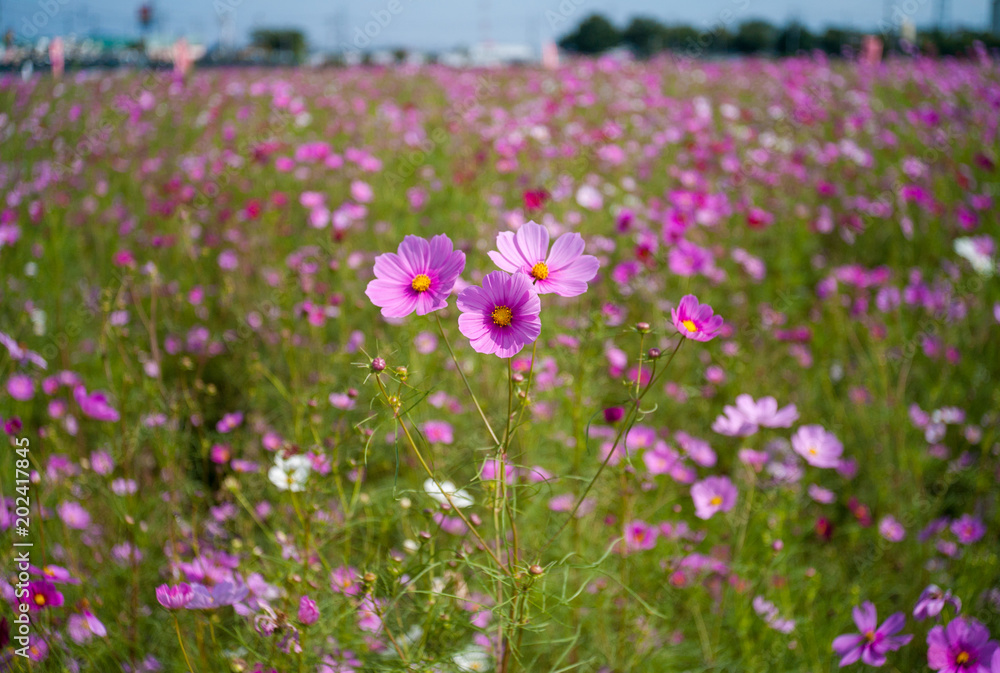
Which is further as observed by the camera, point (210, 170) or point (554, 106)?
point (554, 106)

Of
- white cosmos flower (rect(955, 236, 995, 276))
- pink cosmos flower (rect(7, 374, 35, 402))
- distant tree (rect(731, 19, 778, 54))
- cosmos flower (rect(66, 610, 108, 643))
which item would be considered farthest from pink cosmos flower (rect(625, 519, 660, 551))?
distant tree (rect(731, 19, 778, 54))

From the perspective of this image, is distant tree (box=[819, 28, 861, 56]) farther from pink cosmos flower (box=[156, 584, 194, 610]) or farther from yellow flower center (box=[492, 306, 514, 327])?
pink cosmos flower (box=[156, 584, 194, 610])

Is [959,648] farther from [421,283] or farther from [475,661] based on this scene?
[421,283]

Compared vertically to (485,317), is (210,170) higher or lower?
lower

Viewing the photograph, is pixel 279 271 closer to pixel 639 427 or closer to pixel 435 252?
pixel 639 427

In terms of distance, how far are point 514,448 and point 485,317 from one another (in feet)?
2.95

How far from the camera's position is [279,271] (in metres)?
2.02

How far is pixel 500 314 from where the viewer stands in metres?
0.62

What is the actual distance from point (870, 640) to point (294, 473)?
0.86 meters

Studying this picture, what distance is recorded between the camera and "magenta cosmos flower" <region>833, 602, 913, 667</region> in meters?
0.78

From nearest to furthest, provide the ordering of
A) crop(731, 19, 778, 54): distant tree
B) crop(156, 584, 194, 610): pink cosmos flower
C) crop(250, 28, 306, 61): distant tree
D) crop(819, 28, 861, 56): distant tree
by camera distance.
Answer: crop(156, 584, 194, 610): pink cosmos flower → crop(250, 28, 306, 61): distant tree → crop(819, 28, 861, 56): distant tree → crop(731, 19, 778, 54): distant tree

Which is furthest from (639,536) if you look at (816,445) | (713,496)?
(816,445)

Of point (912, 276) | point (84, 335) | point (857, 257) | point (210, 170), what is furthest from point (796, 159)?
point (84, 335)

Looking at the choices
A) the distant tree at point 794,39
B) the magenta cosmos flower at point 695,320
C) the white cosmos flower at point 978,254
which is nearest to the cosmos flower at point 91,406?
the magenta cosmos flower at point 695,320
